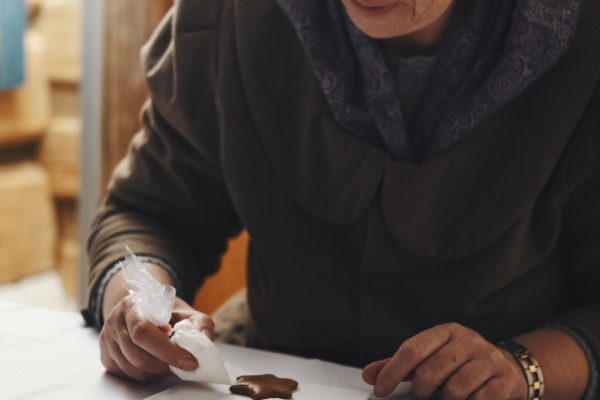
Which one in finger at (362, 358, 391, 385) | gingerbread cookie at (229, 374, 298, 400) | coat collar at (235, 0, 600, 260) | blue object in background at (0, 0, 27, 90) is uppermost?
coat collar at (235, 0, 600, 260)

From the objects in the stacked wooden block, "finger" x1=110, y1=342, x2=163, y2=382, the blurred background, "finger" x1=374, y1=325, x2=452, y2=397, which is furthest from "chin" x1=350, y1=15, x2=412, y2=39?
the stacked wooden block

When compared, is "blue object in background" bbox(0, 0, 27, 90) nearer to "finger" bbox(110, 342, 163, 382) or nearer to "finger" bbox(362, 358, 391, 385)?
"finger" bbox(110, 342, 163, 382)

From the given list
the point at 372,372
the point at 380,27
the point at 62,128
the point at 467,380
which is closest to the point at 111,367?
the point at 372,372

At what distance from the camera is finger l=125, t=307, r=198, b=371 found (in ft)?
3.40

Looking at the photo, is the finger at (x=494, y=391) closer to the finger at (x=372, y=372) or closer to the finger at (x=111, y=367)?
the finger at (x=372, y=372)

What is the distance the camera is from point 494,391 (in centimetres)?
104

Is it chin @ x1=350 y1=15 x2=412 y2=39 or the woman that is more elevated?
chin @ x1=350 y1=15 x2=412 y2=39

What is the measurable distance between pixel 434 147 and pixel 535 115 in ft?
0.46

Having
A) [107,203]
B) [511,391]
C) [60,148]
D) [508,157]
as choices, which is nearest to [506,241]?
[508,157]

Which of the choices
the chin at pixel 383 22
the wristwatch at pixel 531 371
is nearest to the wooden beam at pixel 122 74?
the chin at pixel 383 22

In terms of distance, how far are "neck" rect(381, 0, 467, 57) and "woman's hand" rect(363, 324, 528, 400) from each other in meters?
0.44

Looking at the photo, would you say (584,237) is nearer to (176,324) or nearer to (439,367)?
(439,367)

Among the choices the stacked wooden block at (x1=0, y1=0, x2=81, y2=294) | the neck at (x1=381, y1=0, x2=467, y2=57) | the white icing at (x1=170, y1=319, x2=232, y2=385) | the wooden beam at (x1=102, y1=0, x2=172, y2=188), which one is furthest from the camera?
the stacked wooden block at (x1=0, y1=0, x2=81, y2=294)

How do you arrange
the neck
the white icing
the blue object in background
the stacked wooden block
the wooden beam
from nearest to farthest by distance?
1. the white icing
2. the neck
3. the wooden beam
4. the blue object in background
5. the stacked wooden block
